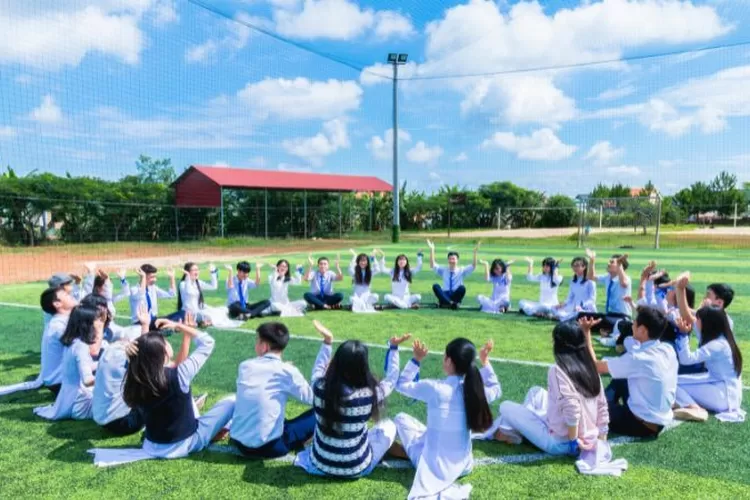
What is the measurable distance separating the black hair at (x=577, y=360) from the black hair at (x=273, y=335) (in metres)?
2.03

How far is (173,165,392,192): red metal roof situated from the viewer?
2823 centimetres

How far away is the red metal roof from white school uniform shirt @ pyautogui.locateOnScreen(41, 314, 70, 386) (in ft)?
73.6

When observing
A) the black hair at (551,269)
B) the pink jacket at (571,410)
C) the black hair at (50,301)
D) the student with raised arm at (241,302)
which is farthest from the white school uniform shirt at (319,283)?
the pink jacket at (571,410)

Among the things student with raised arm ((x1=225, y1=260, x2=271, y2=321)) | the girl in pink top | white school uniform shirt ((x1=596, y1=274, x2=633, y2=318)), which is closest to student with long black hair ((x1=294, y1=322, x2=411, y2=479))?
the girl in pink top

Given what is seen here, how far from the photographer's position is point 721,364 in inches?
192

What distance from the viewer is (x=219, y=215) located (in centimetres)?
2820

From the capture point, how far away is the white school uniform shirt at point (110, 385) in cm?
451

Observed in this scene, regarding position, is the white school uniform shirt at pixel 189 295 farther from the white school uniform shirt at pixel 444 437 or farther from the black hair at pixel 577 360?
the black hair at pixel 577 360

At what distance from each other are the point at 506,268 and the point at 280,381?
7426mm

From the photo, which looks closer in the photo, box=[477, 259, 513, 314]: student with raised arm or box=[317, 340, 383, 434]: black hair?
box=[317, 340, 383, 434]: black hair

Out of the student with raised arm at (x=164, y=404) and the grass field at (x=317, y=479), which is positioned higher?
the student with raised arm at (x=164, y=404)

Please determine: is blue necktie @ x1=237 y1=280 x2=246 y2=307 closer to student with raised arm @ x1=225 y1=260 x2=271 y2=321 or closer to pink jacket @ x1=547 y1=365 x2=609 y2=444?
student with raised arm @ x1=225 y1=260 x2=271 y2=321

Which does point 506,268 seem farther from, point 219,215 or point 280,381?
point 219,215

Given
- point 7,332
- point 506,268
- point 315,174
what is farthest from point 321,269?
point 315,174
